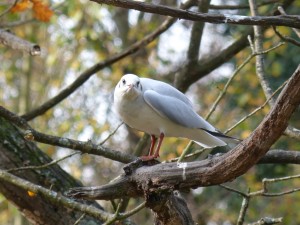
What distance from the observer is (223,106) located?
1173 cm

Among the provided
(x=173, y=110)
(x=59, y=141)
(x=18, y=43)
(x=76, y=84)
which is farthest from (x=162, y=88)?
(x=76, y=84)

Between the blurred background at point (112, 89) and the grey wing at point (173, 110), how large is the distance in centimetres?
528

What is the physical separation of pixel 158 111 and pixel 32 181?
1.21 metres

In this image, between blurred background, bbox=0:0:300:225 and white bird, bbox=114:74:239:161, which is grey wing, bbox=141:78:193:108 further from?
blurred background, bbox=0:0:300:225

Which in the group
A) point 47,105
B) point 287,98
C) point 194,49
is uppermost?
point 194,49

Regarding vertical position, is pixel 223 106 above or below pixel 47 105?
above

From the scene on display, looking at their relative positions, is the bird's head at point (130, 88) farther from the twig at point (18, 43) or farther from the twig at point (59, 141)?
the twig at point (18, 43)

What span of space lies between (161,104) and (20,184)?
3.54ft

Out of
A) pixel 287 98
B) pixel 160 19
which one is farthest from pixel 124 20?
pixel 287 98

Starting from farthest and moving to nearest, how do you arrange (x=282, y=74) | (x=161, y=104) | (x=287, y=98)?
(x=282, y=74), (x=161, y=104), (x=287, y=98)

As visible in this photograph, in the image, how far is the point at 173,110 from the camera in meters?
4.38

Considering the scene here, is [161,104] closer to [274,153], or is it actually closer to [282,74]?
[274,153]

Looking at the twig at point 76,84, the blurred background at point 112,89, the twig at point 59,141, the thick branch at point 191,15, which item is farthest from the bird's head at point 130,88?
the blurred background at point 112,89

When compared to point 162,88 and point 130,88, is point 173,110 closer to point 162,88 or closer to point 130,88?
point 162,88
